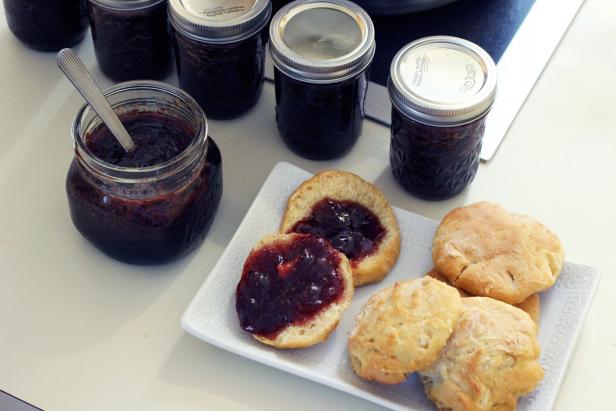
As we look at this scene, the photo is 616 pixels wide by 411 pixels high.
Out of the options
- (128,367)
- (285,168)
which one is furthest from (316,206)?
(128,367)

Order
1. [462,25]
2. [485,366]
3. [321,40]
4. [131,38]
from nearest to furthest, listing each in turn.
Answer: [485,366] → [321,40] → [131,38] → [462,25]

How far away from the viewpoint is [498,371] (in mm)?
892

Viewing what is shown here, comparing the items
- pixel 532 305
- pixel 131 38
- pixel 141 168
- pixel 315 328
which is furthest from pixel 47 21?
pixel 532 305

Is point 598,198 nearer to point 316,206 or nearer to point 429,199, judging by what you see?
point 429,199

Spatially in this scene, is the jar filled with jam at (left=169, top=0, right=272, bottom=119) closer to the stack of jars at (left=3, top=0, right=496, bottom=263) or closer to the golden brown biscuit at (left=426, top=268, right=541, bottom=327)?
the stack of jars at (left=3, top=0, right=496, bottom=263)

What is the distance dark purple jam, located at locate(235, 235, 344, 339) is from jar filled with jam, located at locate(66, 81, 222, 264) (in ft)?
0.33

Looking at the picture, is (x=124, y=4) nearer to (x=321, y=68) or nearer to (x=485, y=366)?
(x=321, y=68)

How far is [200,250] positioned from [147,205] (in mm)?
115

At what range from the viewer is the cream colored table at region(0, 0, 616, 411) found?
0.97m

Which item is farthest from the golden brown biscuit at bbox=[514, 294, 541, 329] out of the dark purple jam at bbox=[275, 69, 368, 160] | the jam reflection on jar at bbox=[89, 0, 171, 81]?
the jam reflection on jar at bbox=[89, 0, 171, 81]

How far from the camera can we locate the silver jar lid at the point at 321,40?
41.6 inches

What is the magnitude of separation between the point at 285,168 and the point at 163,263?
19 cm

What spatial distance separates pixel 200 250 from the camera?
3.59ft

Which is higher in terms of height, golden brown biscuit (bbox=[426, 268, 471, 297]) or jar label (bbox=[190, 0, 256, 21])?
jar label (bbox=[190, 0, 256, 21])
